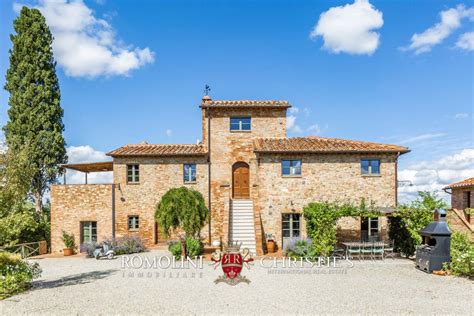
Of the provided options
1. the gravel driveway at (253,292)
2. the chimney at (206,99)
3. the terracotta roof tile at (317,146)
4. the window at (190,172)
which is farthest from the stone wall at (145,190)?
the gravel driveway at (253,292)

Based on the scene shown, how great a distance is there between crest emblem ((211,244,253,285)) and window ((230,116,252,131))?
782 cm

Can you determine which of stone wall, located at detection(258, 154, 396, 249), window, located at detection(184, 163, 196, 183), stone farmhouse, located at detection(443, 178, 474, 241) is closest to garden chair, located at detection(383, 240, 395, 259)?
stone wall, located at detection(258, 154, 396, 249)

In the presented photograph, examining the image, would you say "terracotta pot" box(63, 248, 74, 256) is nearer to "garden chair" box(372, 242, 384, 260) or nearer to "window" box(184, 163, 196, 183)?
"window" box(184, 163, 196, 183)

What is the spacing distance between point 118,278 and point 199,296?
414 cm

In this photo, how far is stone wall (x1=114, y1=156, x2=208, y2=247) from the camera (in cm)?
2055

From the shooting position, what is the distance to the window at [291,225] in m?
19.0

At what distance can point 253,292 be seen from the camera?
1023cm

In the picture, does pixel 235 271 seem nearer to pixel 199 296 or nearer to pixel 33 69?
pixel 199 296

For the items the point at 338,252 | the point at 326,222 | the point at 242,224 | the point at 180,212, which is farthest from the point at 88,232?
the point at 338,252

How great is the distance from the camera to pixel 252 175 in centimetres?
2148

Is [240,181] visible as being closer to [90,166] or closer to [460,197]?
[90,166]

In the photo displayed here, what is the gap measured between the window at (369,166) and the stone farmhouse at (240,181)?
2.2 inches

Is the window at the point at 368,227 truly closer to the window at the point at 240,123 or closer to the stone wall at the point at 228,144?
the stone wall at the point at 228,144

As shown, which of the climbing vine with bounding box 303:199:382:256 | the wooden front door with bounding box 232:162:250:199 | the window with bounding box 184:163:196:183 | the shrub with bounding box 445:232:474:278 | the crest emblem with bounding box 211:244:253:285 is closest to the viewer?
the crest emblem with bounding box 211:244:253:285
